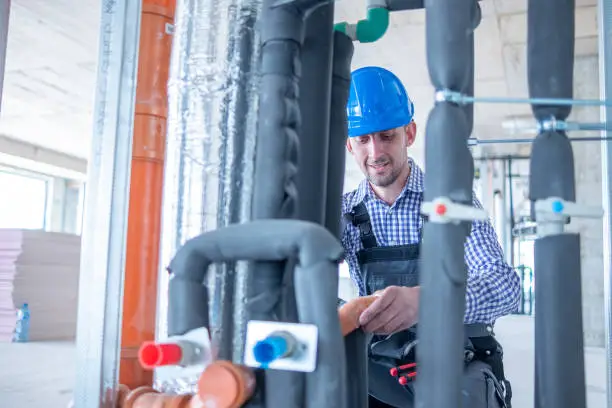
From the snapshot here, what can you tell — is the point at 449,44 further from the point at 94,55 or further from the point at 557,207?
the point at 94,55

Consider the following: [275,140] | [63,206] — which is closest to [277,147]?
[275,140]

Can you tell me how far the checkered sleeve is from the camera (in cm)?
112

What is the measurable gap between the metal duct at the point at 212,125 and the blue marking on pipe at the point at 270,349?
0.17 metres

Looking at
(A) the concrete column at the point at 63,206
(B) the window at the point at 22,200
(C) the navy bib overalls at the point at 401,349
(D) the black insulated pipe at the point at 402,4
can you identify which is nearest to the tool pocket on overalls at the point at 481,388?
(C) the navy bib overalls at the point at 401,349

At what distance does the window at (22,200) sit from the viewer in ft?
30.0

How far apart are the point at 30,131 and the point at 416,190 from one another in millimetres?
7228

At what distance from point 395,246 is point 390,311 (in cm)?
52

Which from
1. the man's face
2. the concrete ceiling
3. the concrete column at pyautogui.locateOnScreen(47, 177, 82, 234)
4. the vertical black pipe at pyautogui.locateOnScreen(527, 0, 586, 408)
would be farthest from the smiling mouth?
the concrete column at pyautogui.locateOnScreen(47, 177, 82, 234)

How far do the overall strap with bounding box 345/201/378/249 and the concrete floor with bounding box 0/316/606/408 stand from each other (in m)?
1.63

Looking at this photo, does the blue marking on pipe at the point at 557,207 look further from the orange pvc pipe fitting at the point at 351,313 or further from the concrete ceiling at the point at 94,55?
the concrete ceiling at the point at 94,55

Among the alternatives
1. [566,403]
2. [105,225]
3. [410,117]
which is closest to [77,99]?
[410,117]

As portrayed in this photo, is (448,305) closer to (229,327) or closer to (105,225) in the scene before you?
(229,327)

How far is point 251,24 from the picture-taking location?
764 mm

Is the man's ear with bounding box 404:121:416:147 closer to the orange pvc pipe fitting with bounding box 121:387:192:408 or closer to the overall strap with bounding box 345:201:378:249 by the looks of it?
the overall strap with bounding box 345:201:378:249
